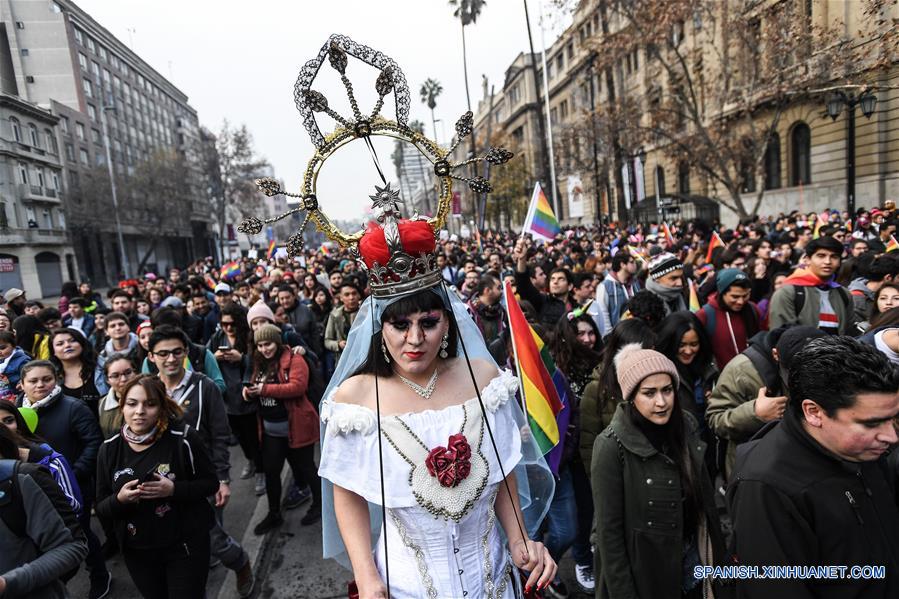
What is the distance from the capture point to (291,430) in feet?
16.2

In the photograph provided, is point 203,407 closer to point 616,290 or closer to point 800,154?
point 616,290

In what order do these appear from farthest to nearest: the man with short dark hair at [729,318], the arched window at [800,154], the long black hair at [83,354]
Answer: the arched window at [800,154], the long black hair at [83,354], the man with short dark hair at [729,318]

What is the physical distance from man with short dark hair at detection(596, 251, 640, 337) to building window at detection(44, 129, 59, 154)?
164ft

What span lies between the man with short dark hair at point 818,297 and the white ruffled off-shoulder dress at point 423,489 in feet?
13.1

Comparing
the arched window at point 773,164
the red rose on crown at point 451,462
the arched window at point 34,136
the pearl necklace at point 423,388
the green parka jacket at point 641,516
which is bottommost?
the green parka jacket at point 641,516

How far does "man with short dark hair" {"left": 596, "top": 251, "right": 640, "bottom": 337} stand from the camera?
21.7 feet

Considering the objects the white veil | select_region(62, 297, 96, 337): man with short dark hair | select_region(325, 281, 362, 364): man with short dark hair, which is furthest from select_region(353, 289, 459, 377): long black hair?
select_region(62, 297, 96, 337): man with short dark hair

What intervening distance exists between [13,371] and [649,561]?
5721 mm

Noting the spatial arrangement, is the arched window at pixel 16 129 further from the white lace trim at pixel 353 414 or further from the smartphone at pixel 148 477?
the white lace trim at pixel 353 414

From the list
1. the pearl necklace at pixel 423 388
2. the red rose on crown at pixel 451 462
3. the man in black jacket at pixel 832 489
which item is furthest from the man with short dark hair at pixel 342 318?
the man in black jacket at pixel 832 489

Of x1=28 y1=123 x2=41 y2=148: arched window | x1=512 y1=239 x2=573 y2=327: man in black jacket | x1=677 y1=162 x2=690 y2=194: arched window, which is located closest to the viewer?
x1=512 y1=239 x2=573 y2=327: man in black jacket

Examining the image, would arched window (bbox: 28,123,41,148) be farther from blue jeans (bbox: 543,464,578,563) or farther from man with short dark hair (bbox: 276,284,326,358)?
blue jeans (bbox: 543,464,578,563)

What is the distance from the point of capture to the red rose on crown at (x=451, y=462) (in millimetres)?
2104

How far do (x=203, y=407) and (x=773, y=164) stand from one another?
30.6m
